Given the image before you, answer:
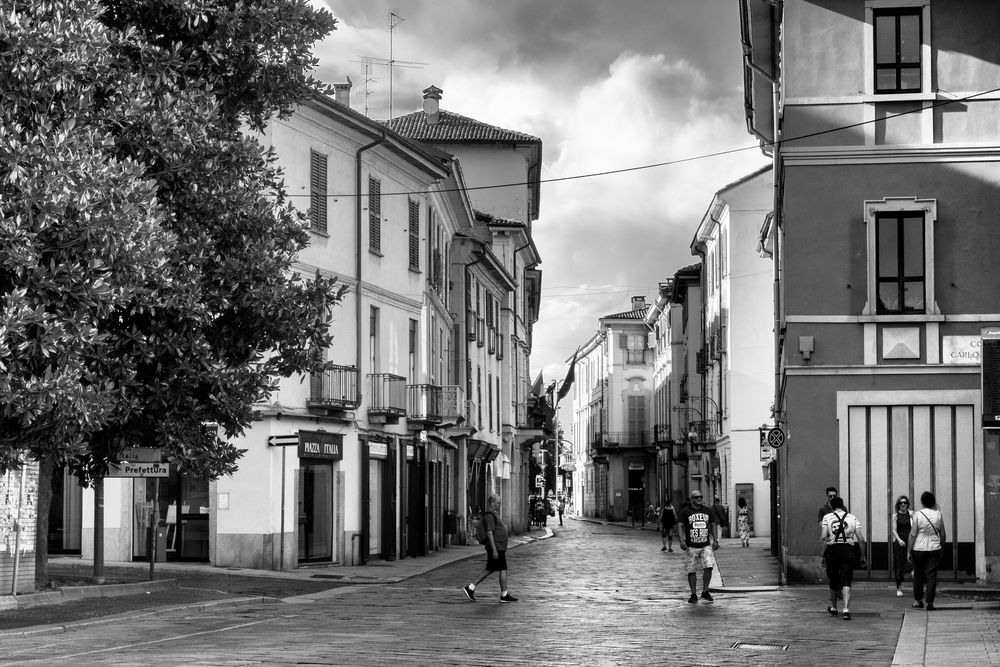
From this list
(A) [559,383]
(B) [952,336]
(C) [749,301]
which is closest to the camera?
(B) [952,336]

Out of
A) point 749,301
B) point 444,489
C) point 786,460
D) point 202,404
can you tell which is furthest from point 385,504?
point 749,301

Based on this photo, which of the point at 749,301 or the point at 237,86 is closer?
the point at 237,86

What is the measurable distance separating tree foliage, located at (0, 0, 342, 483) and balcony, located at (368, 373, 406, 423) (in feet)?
41.4

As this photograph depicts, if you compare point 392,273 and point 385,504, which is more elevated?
point 392,273

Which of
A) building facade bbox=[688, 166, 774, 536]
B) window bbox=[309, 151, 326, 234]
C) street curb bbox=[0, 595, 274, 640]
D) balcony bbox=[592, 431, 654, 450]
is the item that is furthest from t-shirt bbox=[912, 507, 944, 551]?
balcony bbox=[592, 431, 654, 450]

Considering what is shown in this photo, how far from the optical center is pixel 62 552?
30859 millimetres

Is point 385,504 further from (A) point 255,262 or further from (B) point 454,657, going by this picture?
(B) point 454,657

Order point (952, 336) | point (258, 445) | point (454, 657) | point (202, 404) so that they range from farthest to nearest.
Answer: point (258, 445), point (952, 336), point (202, 404), point (454, 657)

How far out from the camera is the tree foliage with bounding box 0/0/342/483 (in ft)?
50.9

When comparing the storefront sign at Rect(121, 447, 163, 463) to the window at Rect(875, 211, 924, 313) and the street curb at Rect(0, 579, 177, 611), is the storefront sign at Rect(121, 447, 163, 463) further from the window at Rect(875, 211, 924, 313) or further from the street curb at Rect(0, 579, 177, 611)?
the window at Rect(875, 211, 924, 313)

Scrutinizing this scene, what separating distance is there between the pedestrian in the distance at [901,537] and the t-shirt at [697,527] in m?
2.82

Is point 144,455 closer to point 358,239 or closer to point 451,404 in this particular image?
point 358,239

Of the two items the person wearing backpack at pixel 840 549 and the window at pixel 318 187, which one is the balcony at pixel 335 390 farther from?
the person wearing backpack at pixel 840 549

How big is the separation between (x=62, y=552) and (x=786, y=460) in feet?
52.5
